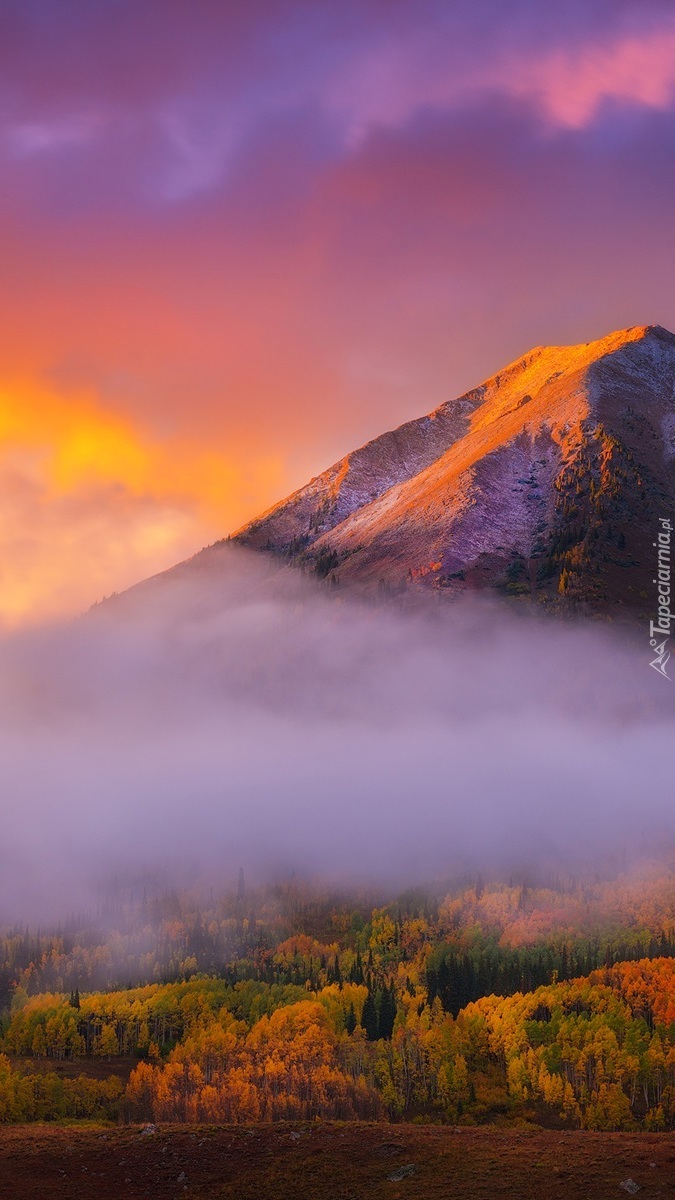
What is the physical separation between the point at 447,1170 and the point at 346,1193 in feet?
34.8

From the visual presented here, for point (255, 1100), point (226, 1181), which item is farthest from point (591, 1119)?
point (226, 1181)

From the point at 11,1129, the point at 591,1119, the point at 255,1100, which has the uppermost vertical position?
the point at 11,1129

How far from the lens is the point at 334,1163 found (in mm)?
95938

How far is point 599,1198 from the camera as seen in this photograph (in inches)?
3191

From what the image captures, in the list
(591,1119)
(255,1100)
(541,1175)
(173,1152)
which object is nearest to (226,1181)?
(173,1152)

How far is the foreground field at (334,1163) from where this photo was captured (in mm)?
86938

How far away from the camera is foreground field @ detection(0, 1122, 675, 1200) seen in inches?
3423

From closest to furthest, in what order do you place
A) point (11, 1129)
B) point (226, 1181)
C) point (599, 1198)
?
1. point (599, 1198)
2. point (226, 1181)
3. point (11, 1129)

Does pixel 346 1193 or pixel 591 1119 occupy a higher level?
pixel 346 1193

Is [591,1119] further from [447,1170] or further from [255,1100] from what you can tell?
[447,1170]

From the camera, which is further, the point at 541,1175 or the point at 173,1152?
the point at 173,1152

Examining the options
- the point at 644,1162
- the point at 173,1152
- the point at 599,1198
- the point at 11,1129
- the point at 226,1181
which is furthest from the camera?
the point at 11,1129

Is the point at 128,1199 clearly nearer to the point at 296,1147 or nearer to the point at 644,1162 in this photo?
the point at 296,1147

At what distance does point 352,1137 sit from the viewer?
4011 inches
